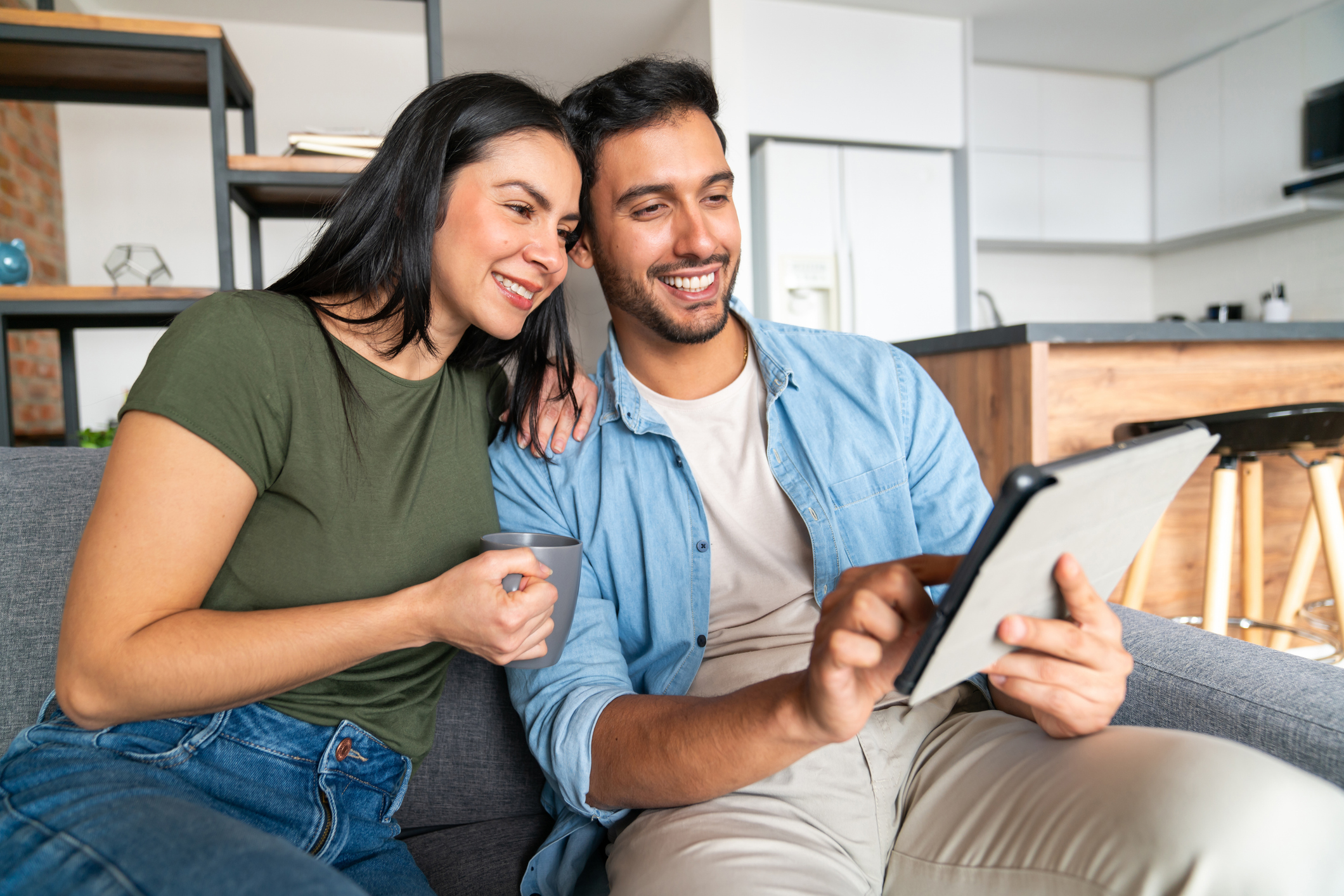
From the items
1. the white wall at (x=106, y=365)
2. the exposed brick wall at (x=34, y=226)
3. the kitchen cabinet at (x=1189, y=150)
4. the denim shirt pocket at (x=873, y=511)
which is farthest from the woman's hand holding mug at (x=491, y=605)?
the kitchen cabinet at (x=1189, y=150)

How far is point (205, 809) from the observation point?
70 centimetres

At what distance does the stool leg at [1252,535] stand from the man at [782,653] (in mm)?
1361

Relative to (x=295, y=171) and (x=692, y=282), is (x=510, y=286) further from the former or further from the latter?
(x=295, y=171)

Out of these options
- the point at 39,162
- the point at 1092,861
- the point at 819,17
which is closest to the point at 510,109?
the point at 1092,861

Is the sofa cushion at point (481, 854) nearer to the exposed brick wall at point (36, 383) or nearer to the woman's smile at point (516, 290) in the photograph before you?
the woman's smile at point (516, 290)

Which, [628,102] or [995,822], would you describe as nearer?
[995,822]

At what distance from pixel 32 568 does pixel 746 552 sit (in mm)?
886

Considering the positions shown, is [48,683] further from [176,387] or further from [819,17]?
[819,17]

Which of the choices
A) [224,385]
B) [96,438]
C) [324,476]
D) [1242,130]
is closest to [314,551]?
[324,476]

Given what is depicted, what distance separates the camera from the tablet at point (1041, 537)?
493 millimetres

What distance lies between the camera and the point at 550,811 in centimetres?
111

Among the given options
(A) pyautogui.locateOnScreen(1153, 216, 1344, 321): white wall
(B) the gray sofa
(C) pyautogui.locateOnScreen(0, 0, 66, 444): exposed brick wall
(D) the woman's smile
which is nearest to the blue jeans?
(B) the gray sofa

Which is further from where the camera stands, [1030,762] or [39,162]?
[39,162]

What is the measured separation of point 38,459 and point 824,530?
1.02m
